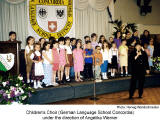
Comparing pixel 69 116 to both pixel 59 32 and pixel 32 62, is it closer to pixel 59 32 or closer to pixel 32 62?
pixel 32 62

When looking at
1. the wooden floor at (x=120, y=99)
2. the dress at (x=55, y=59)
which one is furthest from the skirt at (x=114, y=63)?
the dress at (x=55, y=59)

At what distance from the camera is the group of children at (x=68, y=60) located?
4541mm

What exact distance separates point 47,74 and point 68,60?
2.40 feet

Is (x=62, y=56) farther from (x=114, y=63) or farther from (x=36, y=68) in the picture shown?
(x=114, y=63)

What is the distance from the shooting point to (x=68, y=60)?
16.8ft

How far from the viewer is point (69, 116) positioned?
1922 mm

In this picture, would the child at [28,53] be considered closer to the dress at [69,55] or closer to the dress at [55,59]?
the dress at [55,59]

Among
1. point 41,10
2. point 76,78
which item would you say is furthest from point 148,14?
point 76,78

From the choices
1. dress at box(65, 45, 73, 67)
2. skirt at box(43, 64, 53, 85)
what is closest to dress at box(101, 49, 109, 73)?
dress at box(65, 45, 73, 67)

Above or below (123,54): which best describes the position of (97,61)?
below

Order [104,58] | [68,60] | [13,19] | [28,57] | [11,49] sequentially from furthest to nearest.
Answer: [13,19] → [104,58] → [68,60] → [28,57] → [11,49]

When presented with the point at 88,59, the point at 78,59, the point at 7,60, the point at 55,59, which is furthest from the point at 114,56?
the point at 7,60

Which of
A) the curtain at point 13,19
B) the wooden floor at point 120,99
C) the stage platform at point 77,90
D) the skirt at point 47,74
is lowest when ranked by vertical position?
the wooden floor at point 120,99

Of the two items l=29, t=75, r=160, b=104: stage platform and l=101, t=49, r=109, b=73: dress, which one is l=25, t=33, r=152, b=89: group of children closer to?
l=101, t=49, r=109, b=73: dress
